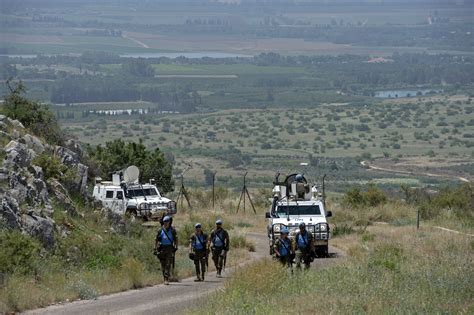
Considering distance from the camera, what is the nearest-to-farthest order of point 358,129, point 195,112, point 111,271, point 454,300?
point 454,300 < point 111,271 < point 358,129 < point 195,112

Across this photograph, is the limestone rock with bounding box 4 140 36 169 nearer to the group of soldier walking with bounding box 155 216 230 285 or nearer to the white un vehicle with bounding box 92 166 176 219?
the group of soldier walking with bounding box 155 216 230 285

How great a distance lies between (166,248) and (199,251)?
2.46 ft

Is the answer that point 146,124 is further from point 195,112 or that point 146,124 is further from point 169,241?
point 169,241

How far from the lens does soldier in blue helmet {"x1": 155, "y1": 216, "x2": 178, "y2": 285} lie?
2530 centimetres

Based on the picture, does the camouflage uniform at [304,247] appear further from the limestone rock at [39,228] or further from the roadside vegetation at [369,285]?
the limestone rock at [39,228]

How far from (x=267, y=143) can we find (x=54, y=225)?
112 meters

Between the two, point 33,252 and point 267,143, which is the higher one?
point 33,252

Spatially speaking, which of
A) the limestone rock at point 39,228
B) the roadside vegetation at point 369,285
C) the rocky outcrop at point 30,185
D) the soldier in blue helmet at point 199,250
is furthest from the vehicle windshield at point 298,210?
the limestone rock at point 39,228

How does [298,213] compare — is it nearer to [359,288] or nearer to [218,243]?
[218,243]

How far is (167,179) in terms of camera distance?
170 feet

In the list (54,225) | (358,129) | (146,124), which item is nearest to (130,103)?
(146,124)

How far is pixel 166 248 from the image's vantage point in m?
25.3

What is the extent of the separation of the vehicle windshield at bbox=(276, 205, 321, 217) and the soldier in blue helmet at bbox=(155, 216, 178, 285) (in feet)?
22.6

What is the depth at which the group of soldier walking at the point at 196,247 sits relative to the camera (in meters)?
25.3
